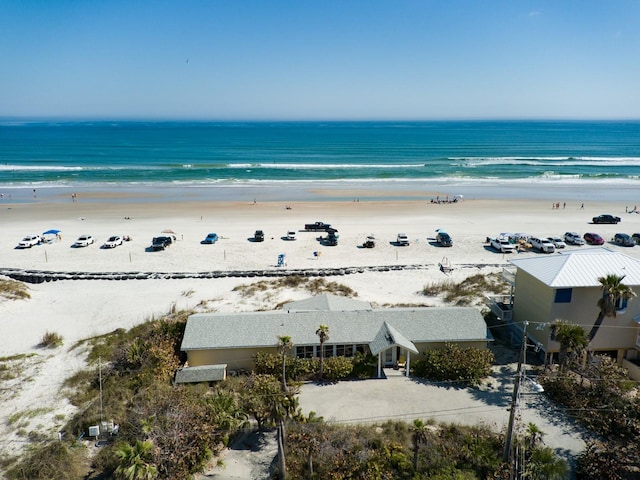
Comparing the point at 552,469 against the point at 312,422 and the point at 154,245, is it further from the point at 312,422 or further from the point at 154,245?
the point at 154,245

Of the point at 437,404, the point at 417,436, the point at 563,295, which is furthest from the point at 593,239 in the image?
the point at 417,436

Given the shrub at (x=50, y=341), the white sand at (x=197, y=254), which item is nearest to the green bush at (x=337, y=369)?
the white sand at (x=197, y=254)

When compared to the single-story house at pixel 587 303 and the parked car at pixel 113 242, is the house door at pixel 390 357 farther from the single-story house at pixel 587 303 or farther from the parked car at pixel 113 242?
the parked car at pixel 113 242

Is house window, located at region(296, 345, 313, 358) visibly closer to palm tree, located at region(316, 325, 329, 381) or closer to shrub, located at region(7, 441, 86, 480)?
palm tree, located at region(316, 325, 329, 381)

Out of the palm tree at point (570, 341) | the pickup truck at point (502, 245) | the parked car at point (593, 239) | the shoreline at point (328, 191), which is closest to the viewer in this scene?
the palm tree at point (570, 341)

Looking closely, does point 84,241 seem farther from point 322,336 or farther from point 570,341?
point 570,341

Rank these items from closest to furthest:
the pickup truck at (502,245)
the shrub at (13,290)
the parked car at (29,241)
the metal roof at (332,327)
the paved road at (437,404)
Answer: the paved road at (437,404) → the metal roof at (332,327) → the shrub at (13,290) → the pickup truck at (502,245) → the parked car at (29,241)

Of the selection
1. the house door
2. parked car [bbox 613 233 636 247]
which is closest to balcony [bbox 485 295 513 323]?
the house door
